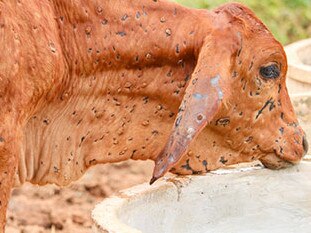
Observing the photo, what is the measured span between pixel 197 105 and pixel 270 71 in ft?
1.76

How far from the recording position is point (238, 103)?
13.6 ft

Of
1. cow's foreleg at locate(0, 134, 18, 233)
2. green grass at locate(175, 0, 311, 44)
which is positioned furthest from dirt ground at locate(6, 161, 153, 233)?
green grass at locate(175, 0, 311, 44)

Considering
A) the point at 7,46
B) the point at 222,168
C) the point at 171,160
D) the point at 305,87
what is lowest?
the point at 305,87

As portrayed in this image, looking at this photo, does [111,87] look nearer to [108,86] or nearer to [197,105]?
[108,86]

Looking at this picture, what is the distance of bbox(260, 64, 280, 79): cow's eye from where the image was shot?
13.7 ft

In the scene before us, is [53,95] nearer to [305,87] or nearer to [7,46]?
[7,46]

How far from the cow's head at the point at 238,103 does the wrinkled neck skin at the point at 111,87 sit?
42mm

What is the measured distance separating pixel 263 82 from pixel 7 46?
106 cm

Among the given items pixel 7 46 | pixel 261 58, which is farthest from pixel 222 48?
pixel 7 46

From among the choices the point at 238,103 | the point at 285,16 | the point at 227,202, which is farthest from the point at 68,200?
the point at 285,16

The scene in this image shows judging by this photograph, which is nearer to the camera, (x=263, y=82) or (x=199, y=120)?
(x=199, y=120)

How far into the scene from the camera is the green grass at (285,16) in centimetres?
1081

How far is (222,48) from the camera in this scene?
3967 mm

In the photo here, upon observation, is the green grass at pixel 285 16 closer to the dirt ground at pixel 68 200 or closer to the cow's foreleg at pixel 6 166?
the dirt ground at pixel 68 200
